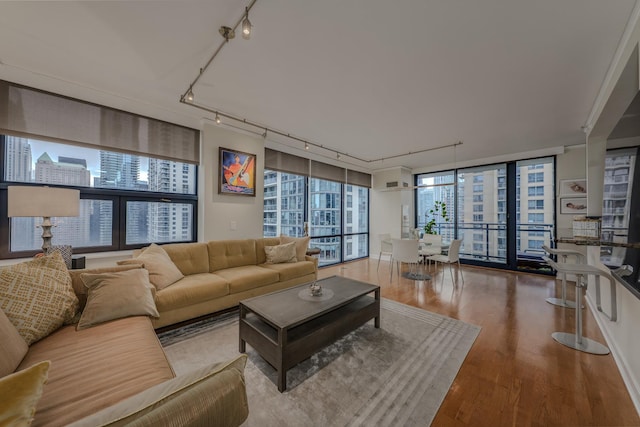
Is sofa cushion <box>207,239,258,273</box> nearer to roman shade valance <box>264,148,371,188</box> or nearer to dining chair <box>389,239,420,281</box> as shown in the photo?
roman shade valance <box>264,148,371,188</box>

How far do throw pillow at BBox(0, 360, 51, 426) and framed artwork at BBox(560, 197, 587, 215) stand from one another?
678cm

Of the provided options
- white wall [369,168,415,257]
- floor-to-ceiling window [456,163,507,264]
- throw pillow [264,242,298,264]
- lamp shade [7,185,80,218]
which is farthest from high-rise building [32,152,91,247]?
floor-to-ceiling window [456,163,507,264]

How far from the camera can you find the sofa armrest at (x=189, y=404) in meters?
0.58

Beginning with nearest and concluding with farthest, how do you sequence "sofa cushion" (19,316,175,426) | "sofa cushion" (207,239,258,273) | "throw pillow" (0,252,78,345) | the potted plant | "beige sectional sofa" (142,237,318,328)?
"sofa cushion" (19,316,175,426)
"throw pillow" (0,252,78,345)
"beige sectional sofa" (142,237,318,328)
"sofa cushion" (207,239,258,273)
the potted plant

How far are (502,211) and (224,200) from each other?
587 cm

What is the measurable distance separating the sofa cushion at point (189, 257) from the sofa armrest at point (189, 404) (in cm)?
254

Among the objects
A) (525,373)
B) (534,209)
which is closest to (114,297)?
(525,373)

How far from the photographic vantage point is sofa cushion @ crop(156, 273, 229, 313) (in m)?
2.28

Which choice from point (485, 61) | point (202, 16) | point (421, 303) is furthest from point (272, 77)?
point (421, 303)

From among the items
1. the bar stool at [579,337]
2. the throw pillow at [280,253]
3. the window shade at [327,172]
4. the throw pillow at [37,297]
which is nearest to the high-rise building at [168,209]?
the throw pillow at [280,253]

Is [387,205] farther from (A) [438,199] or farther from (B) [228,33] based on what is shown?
(B) [228,33]

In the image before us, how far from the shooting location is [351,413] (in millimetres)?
1500

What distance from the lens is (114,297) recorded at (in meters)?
1.79

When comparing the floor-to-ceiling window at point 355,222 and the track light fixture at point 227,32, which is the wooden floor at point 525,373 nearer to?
the floor-to-ceiling window at point 355,222
